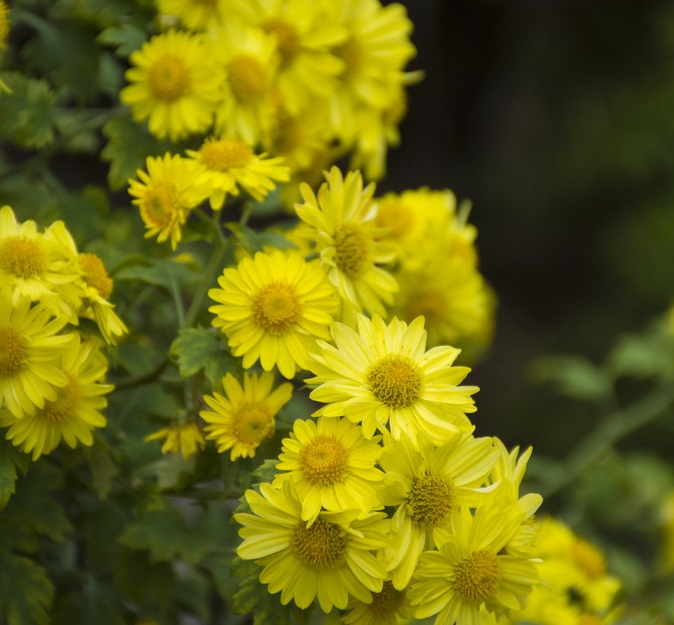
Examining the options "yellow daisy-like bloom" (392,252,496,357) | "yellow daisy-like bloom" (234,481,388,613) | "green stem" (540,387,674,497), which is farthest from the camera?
"green stem" (540,387,674,497)

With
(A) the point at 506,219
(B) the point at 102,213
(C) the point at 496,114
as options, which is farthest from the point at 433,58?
(B) the point at 102,213

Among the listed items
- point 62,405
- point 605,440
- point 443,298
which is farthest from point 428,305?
point 605,440

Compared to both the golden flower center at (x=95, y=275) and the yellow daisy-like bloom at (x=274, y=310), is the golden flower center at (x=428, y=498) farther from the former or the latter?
the golden flower center at (x=95, y=275)

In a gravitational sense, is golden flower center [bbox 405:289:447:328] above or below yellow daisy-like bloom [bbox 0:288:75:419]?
below

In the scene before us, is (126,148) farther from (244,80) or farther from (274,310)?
(274,310)

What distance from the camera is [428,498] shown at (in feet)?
2.12

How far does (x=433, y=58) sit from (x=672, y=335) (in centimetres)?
210

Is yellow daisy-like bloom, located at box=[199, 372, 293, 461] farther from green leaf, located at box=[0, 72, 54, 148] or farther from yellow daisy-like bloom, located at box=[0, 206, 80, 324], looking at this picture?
green leaf, located at box=[0, 72, 54, 148]

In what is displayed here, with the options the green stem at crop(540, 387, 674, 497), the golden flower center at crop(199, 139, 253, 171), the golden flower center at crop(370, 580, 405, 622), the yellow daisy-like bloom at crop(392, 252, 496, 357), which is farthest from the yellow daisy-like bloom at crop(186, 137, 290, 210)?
the green stem at crop(540, 387, 674, 497)

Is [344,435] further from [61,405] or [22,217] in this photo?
[22,217]

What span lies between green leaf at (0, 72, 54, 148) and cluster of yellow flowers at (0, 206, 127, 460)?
194 mm

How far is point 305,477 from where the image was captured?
0.63 metres

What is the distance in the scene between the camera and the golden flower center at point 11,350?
25.8 inches

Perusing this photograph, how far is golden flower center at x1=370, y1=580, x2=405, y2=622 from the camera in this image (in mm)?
662
